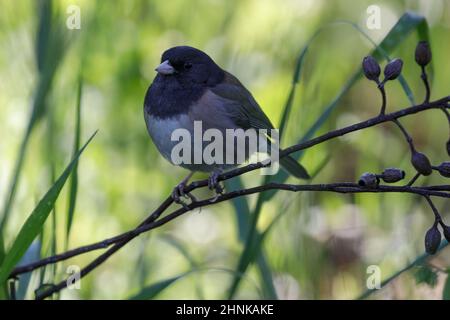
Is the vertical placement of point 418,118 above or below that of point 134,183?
above

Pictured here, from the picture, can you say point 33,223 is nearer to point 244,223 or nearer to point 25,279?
point 25,279

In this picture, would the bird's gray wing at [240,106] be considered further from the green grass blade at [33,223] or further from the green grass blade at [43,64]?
the green grass blade at [33,223]

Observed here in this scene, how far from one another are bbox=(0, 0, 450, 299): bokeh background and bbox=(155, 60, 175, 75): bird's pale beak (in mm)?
174

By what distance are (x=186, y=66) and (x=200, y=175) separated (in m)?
0.74

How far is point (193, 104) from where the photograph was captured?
1.73 meters

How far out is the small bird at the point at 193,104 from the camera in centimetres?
166

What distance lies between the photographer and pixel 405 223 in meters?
1.88

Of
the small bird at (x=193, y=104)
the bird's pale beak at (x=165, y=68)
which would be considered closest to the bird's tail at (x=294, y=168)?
the small bird at (x=193, y=104)

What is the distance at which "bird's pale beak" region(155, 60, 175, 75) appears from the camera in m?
1.72

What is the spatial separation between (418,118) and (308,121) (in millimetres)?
1214

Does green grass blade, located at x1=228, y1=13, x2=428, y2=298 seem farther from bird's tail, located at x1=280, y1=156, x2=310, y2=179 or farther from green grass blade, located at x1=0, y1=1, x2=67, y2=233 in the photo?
green grass blade, located at x1=0, y1=1, x2=67, y2=233
